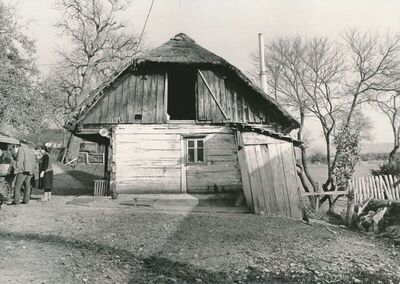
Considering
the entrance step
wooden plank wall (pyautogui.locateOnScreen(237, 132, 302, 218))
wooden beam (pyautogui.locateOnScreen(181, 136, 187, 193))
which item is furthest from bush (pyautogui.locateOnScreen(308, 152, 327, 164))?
wooden plank wall (pyautogui.locateOnScreen(237, 132, 302, 218))

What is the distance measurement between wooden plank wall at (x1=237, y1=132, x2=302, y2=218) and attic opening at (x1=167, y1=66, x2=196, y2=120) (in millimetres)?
4937

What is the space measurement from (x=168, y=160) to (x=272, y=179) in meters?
4.15

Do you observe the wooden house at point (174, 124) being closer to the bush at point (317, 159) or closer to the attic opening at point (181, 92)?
the attic opening at point (181, 92)

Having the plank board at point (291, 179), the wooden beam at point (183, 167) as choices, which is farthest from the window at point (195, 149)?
the plank board at point (291, 179)

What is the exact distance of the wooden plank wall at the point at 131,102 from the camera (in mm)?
13703

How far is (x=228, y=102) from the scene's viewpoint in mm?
14188

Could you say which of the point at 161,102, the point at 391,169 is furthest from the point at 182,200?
the point at 391,169

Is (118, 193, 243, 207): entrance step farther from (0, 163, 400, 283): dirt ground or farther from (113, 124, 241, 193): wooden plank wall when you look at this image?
(0, 163, 400, 283): dirt ground

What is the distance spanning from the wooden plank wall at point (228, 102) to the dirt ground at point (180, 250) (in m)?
4.54

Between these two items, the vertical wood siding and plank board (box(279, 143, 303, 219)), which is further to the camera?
the vertical wood siding

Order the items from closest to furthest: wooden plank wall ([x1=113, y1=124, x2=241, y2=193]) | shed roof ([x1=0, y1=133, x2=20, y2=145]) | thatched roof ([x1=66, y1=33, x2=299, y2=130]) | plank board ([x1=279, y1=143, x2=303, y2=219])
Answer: plank board ([x1=279, y1=143, x2=303, y2=219]) < thatched roof ([x1=66, y1=33, x2=299, y2=130]) < wooden plank wall ([x1=113, y1=124, x2=241, y2=193]) < shed roof ([x1=0, y1=133, x2=20, y2=145])

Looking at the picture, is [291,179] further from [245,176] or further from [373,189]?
[373,189]

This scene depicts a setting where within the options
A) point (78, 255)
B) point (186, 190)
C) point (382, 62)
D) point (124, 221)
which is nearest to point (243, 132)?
point (186, 190)

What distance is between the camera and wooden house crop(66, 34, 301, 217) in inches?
535
